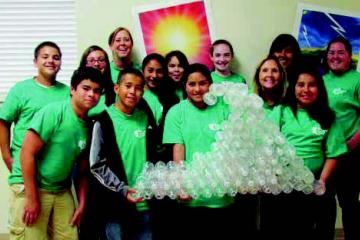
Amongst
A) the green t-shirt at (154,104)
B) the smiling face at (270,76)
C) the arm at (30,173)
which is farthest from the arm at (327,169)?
the arm at (30,173)

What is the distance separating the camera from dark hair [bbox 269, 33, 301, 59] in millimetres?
3292

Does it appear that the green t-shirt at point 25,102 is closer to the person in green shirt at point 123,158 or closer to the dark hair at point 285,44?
the person in green shirt at point 123,158

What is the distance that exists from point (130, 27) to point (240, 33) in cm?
89

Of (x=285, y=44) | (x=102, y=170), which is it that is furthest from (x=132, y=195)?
(x=285, y=44)

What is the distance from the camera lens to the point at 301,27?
363cm

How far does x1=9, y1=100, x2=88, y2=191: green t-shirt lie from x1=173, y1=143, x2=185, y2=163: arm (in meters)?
0.50

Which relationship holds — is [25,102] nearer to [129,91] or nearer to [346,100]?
[129,91]

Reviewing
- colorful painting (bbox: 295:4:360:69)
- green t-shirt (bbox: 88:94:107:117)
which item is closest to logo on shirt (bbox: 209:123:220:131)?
green t-shirt (bbox: 88:94:107:117)

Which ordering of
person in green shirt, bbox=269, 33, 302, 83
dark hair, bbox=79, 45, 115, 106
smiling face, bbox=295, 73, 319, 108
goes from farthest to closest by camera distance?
person in green shirt, bbox=269, 33, 302, 83
dark hair, bbox=79, 45, 115, 106
smiling face, bbox=295, 73, 319, 108

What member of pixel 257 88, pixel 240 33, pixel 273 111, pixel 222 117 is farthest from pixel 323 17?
pixel 222 117

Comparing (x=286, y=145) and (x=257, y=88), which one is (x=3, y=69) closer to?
(x=257, y=88)

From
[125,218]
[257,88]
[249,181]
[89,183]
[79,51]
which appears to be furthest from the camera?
[79,51]

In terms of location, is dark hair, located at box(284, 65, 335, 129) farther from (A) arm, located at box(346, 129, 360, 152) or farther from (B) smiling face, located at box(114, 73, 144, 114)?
(B) smiling face, located at box(114, 73, 144, 114)

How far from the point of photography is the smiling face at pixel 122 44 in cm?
329
